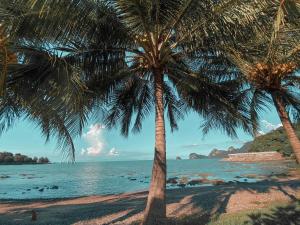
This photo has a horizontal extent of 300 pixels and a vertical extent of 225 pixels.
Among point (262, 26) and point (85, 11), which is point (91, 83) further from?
point (262, 26)

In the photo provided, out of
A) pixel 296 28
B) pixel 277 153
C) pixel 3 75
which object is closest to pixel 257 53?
pixel 296 28

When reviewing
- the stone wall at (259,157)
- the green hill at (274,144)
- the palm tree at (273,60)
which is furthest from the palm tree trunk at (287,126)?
the stone wall at (259,157)

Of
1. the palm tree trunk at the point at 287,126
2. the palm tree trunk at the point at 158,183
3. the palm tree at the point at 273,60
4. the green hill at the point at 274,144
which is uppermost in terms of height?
the green hill at the point at 274,144

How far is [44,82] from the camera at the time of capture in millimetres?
9430

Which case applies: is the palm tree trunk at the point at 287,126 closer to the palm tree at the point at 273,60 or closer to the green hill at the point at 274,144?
the palm tree at the point at 273,60

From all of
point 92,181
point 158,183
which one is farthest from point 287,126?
point 92,181

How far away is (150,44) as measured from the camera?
10.8 meters

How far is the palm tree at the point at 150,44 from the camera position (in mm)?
9055

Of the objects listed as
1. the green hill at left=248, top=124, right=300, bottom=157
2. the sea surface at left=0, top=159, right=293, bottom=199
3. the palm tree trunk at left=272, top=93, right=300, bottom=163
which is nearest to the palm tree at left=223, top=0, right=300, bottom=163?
the palm tree trunk at left=272, top=93, right=300, bottom=163

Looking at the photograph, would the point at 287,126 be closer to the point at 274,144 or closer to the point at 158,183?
the point at 158,183

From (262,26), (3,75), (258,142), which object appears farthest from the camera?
(258,142)

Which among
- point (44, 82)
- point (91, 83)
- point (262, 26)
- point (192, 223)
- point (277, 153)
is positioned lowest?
point (192, 223)

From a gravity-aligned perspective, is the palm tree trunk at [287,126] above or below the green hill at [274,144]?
below

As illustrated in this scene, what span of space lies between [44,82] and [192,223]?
5.00 meters
